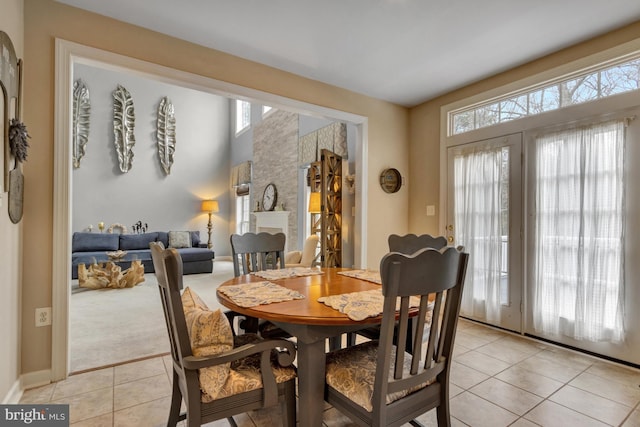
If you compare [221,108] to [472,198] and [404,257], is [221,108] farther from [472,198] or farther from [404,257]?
[404,257]

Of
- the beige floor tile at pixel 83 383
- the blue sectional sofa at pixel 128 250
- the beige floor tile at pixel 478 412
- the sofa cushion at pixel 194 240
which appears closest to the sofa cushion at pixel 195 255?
the blue sectional sofa at pixel 128 250

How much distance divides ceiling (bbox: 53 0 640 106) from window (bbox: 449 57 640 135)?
1.00 feet

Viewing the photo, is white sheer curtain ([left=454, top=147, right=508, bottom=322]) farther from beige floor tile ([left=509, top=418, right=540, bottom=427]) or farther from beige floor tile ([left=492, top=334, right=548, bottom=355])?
beige floor tile ([left=509, top=418, right=540, bottom=427])

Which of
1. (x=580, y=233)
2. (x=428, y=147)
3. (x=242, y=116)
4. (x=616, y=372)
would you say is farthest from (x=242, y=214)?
(x=616, y=372)

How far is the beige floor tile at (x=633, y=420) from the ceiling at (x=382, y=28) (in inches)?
103

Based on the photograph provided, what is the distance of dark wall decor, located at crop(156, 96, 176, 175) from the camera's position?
7.61 metres

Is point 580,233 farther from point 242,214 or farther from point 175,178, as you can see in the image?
point 175,178

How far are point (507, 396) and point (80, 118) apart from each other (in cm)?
847

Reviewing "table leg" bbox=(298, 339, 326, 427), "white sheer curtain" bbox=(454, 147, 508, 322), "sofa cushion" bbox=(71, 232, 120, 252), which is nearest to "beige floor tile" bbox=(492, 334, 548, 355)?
"white sheer curtain" bbox=(454, 147, 508, 322)

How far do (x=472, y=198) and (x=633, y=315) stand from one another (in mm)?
1557

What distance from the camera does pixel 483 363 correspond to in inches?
96.3

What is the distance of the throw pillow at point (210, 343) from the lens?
4.02 ft

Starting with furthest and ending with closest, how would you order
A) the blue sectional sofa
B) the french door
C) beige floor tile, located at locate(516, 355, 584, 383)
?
the blue sectional sofa
the french door
beige floor tile, located at locate(516, 355, 584, 383)

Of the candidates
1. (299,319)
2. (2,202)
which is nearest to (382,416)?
(299,319)
